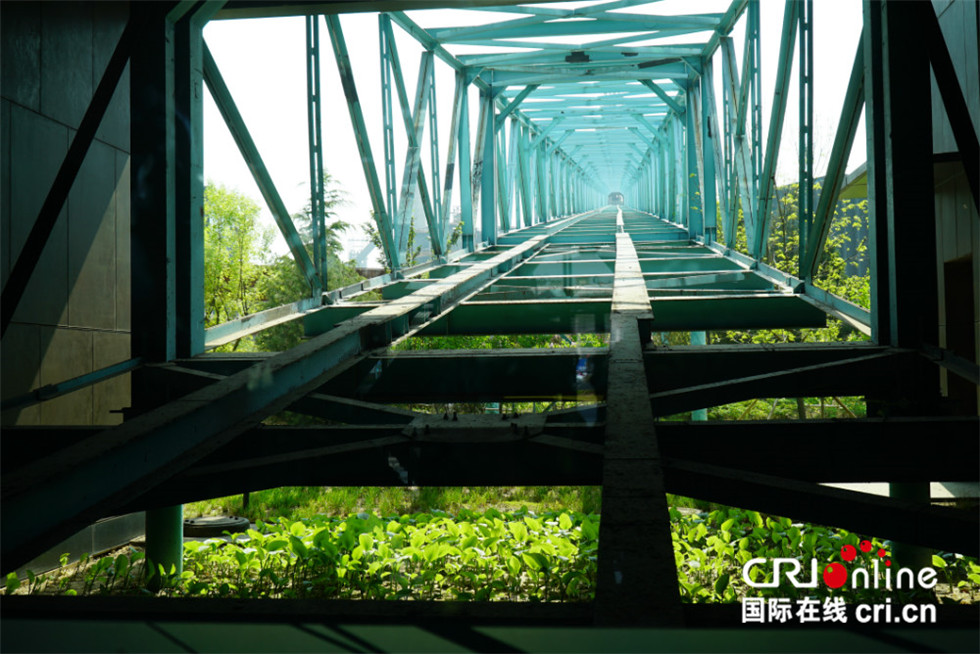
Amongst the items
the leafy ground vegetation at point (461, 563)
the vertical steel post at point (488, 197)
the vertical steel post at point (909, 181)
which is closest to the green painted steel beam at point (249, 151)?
the leafy ground vegetation at point (461, 563)

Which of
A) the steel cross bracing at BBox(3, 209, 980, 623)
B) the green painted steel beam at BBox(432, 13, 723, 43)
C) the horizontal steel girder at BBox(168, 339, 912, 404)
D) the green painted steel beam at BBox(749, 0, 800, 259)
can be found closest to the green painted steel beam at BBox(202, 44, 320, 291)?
the steel cross bracing at BBox(3, 209, 980, 623)

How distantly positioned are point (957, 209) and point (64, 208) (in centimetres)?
673

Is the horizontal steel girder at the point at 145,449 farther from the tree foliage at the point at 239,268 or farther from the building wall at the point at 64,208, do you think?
the tree foliage at the point at 239,268

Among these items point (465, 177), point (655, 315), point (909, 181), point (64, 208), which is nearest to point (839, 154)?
point (909, 181)

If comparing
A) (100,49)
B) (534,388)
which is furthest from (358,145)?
(534,388)

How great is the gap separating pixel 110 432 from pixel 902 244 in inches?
140

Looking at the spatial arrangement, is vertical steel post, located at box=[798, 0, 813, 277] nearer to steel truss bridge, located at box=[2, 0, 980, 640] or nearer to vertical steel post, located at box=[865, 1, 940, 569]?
steel truss bridge, located at box=[2, 0, 980, 640]

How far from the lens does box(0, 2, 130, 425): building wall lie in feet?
14.7

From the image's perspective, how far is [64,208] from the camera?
5.08m

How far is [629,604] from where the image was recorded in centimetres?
138

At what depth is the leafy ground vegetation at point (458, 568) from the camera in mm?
4520

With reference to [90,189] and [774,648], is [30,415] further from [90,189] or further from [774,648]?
[774,648]

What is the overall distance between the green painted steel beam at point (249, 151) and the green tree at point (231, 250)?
16.1 metres

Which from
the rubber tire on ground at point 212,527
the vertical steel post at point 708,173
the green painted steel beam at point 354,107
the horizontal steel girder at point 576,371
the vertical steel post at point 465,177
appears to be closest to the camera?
the horizontal steel girder at point 576,371
